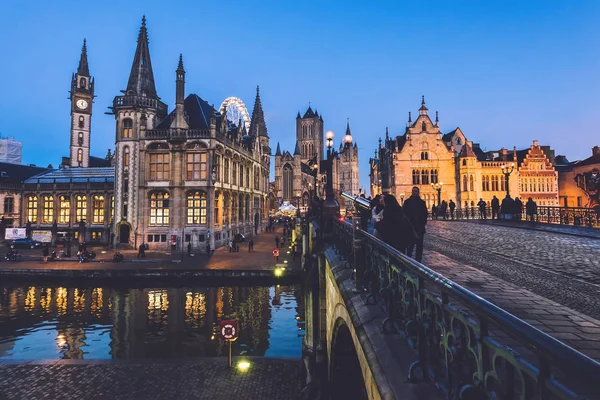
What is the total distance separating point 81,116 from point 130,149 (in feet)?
152

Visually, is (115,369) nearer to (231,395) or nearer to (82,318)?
(231,395)

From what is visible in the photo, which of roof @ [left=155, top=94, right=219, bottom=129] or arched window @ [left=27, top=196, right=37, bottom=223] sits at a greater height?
roof @ [left=155, top=94, right=219, bottom=129]

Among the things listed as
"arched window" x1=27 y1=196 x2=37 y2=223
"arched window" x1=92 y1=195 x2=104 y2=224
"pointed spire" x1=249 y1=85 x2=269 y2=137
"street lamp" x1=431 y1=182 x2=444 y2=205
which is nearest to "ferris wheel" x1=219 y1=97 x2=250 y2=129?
"pointed spire" x1=249 y1=85 x2=269 y2=137

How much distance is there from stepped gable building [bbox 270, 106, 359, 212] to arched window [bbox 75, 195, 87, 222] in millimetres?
54686

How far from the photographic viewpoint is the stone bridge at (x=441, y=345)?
1.78 m

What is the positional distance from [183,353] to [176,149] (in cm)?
2791

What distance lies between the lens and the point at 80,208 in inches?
1960

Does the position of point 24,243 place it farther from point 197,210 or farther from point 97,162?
point 97,162

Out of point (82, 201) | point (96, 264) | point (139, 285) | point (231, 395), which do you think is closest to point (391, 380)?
point (231, 395)

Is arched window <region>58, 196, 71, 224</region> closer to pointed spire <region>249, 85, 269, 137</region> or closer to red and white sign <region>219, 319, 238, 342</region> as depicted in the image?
pointed spire <region>249, 85, 269, 137</region>

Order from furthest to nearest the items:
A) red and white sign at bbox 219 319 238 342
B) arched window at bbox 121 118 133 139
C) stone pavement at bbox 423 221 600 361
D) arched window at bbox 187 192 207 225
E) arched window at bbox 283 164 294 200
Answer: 1. arched window at bbox 283 164 294 200
2. arched window at bbox 121 118 133 139
3. arched window at bbox 187 192 207 225
4. red and white sign at bbox 219 319 238 342
5. stone pavement at bbox 423 221 600 361

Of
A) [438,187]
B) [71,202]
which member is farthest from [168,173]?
[438,187]

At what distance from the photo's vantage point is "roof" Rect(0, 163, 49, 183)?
53.3 meters

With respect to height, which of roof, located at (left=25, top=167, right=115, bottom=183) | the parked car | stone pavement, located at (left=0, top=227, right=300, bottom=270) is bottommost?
stone pavement, located at (left=0, top=227, right=300, bottom=270)
